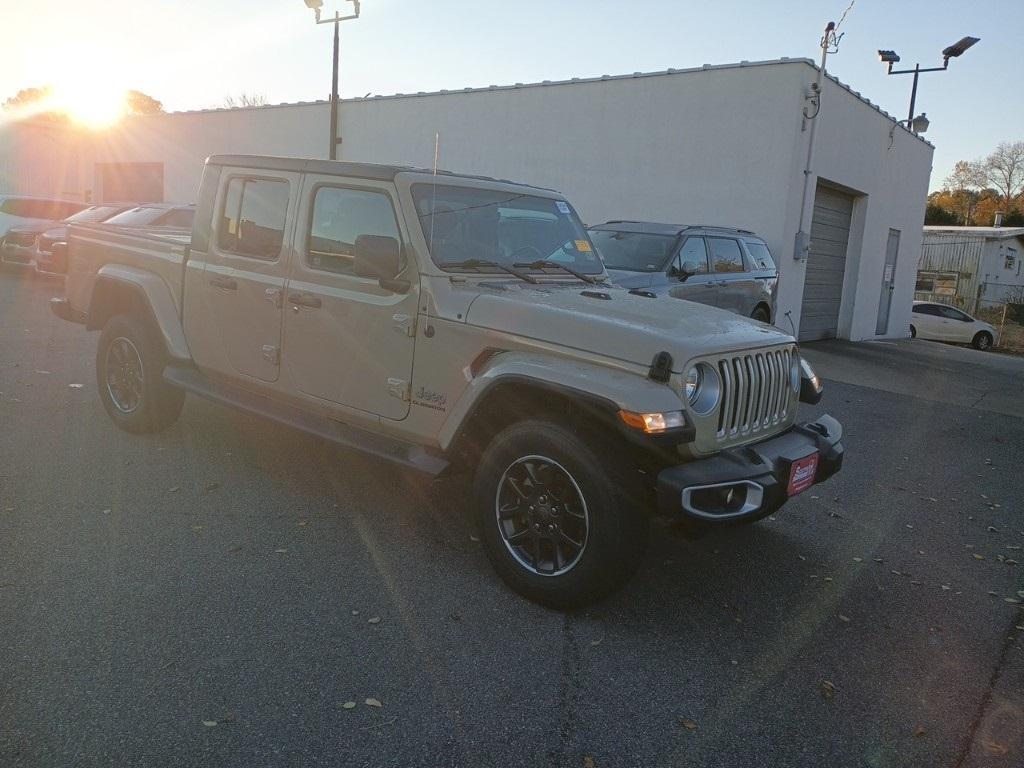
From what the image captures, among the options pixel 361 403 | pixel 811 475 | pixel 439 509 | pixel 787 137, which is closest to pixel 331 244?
pixel 361 403

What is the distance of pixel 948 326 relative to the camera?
2589cm

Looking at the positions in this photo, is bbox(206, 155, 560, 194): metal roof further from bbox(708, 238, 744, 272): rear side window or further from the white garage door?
the white garage door

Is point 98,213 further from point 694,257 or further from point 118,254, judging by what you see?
point 694,257

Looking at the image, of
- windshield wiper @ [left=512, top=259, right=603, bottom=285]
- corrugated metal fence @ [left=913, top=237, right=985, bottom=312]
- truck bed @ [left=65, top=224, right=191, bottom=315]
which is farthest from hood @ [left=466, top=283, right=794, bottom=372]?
corrugated metal fence @ [left=913, top=237, right=985, bottom=312]

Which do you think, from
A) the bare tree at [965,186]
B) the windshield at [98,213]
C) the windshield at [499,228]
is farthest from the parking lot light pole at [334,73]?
the bare tree at [965,186]

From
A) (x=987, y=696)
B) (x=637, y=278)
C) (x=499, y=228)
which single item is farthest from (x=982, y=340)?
(x=987, y=696)

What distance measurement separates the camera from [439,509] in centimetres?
500

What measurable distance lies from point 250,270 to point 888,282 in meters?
19.1

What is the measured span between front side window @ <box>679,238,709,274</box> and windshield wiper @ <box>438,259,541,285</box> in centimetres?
556

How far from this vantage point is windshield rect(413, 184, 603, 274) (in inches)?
174

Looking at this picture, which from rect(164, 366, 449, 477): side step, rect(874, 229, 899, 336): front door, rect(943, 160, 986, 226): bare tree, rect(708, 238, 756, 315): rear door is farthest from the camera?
rect(943, 160, 986, 226): bare tree

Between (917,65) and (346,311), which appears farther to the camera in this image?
(917,65)

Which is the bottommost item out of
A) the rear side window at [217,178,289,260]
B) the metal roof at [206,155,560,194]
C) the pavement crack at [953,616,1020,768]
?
the pavement crack at [953,616,1020,768]

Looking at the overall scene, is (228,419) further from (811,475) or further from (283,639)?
(811,475)
